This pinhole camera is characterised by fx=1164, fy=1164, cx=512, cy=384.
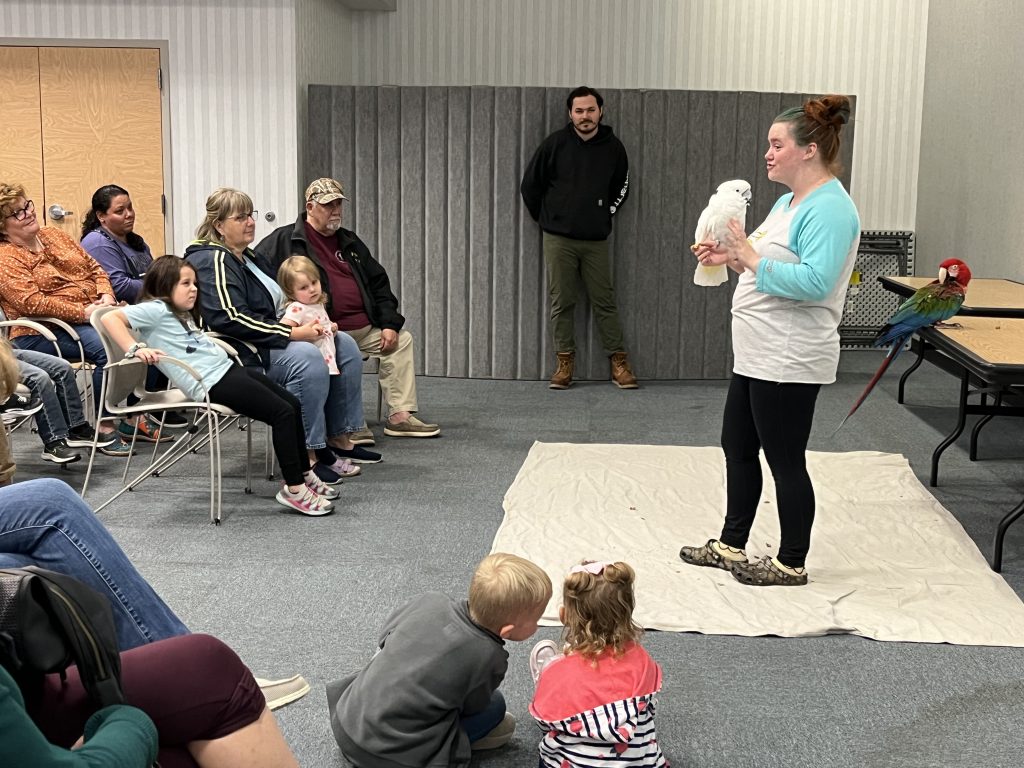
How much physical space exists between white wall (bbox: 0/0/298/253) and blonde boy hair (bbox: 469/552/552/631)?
488 cm

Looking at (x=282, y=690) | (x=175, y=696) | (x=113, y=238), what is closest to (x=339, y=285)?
(x=113, y=238)

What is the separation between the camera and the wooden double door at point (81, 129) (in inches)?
266

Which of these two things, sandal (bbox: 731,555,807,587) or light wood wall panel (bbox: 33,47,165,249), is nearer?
sandal (bbox: 731,555,807,587)

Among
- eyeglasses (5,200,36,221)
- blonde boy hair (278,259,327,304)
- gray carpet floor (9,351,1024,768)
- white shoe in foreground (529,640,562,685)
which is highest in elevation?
eyeglasses (5,200,36,221)

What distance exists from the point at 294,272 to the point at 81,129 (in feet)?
8.93

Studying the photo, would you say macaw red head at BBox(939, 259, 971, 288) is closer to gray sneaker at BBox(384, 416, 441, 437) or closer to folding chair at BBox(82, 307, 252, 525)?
gray sneaker at BBox(384, 416, 441, 437)

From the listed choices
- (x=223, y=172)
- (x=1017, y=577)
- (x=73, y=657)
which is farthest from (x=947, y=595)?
(x=223, y=172)

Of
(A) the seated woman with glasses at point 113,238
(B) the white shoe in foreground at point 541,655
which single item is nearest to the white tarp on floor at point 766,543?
(B) the white shoe in foreground at point 541,655

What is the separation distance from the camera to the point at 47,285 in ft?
17.1

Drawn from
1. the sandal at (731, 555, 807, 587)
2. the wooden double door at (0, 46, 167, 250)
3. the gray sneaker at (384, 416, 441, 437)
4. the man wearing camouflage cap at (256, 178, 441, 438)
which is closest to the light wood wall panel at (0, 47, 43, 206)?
the wooden double door at (0, 46, 167, 250)

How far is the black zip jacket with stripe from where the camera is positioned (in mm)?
4680

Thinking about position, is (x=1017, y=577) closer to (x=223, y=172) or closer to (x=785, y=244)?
(x=785, y=244)

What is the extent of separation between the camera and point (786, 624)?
10.8 feet

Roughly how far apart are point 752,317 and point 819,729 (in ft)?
4.00
